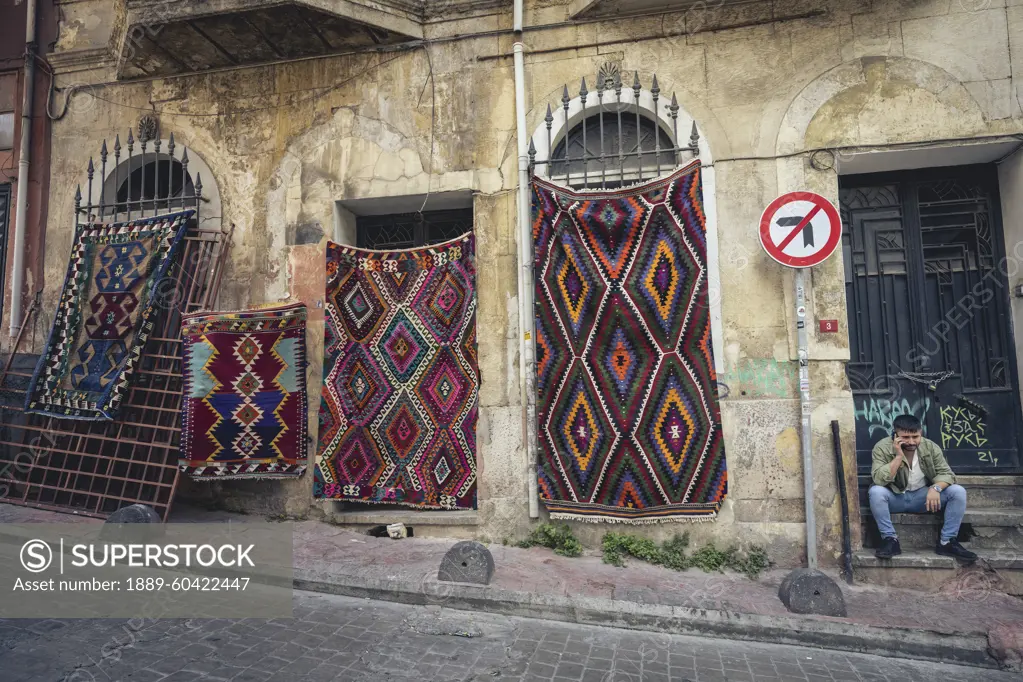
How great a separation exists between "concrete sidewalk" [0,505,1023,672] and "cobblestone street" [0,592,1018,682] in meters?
0.12

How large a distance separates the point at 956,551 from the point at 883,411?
1312mm

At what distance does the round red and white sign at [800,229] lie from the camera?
15.9ft

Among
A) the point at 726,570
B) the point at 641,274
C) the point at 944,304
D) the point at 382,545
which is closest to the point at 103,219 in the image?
the point at 382,545

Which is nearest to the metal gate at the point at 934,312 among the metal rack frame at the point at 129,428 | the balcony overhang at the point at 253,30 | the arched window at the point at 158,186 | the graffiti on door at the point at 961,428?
the graffiti on door at the point at 961,428

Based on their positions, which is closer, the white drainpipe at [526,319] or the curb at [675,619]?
the curb at [675,619]

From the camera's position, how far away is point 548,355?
5543mm

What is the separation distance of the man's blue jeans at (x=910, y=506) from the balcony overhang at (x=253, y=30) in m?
6.00

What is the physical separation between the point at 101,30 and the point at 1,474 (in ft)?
17.2

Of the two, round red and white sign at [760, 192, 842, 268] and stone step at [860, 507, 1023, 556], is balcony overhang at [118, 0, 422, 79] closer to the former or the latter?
round red and white sign at [760, 192, 842, 268]

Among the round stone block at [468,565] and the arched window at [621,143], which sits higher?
the arched window at [621,143]

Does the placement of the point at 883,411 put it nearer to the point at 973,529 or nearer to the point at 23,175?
the point at 973,529

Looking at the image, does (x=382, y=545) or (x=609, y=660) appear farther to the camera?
(x=382, y=545)

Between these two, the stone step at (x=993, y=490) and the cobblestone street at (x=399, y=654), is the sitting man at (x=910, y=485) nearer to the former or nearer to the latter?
the stone step at (x=993, y=490)

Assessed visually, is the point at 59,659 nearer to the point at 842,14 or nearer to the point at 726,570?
the point at 726,570
